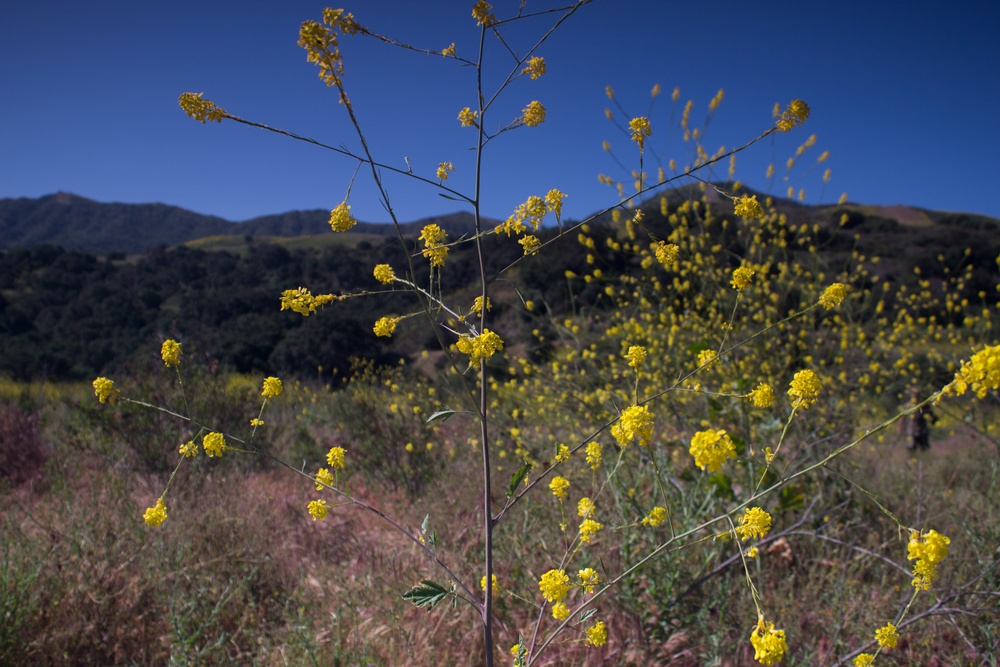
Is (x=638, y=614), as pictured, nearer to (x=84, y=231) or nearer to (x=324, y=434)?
(x=324, y=434)

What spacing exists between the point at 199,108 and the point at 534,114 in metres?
0.82

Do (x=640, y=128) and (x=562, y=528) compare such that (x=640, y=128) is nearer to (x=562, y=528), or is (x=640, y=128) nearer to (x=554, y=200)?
(x=554, y=200)

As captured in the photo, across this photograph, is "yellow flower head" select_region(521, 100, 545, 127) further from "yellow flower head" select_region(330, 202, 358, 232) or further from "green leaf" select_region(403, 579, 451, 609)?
"green leaf" select_region(403, 579, 451, 609)

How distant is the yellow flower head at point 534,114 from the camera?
1512 millimetres

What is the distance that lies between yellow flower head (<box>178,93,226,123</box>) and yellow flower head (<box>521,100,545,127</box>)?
2.42ft

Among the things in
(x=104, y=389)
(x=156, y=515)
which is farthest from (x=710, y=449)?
(x=104, y=389)

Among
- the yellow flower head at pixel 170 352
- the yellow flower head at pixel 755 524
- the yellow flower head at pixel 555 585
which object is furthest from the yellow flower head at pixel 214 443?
the yellow flower head at pixel 755 524

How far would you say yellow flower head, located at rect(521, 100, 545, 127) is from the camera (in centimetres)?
151

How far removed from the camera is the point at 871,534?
3109 millimetres

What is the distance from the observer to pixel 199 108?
137 centimetres

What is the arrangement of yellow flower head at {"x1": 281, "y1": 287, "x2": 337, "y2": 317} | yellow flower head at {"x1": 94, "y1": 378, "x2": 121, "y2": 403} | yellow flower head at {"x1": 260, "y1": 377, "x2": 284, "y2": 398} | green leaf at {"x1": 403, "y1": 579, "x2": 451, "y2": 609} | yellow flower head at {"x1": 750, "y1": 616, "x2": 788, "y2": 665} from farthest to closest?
yellow flower head at {"x1": 260, "y1": 377, "x2": 284, "y2": 398} → yellow flower head at {"x1": 94, "y1": 378, "x2": 121, "y2": 403} → yellow flower head at {"x1": 281, "y1": 287, "x2": 337, "y2": 317} → green leaf at {"x1": 403, "y1": 579, "x2": 451, "y2": 609} → yellow flower head at {"x1": 750, "y1": 616, "x2": 788, "y2": 665}

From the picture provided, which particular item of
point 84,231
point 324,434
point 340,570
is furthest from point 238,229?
point 340,570

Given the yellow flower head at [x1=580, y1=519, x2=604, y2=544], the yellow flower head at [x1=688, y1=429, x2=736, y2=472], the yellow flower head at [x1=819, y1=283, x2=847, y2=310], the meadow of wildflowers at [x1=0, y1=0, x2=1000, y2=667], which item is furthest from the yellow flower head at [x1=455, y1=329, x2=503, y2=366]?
the yellow flower head at [x1=819, y1=283, x2=847, y2=310]

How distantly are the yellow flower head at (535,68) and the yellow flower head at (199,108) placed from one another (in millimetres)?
774
